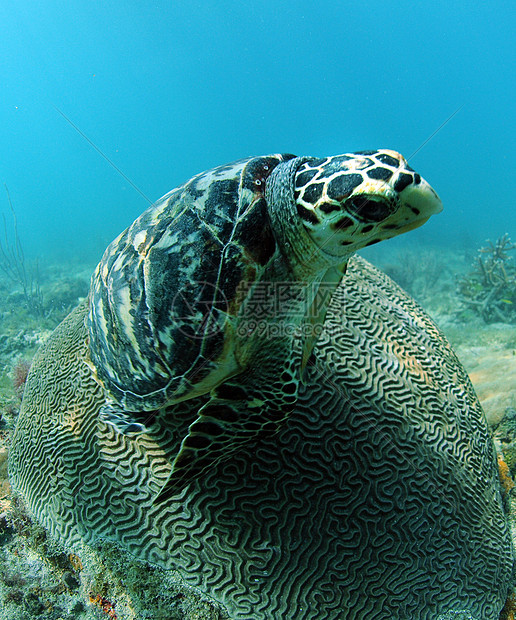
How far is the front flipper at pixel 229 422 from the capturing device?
1.89 meters

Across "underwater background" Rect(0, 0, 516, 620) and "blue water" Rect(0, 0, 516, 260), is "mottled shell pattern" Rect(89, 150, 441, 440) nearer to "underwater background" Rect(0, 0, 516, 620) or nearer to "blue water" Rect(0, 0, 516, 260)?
"underwater background" Rect(0, 0, 516, 620)

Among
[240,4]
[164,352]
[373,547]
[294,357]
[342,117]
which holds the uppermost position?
[240,4]

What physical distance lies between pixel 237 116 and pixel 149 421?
4485 inches

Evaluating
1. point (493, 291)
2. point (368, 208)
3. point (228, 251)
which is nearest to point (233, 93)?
point (493, 291)

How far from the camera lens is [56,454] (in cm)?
Answer: 284

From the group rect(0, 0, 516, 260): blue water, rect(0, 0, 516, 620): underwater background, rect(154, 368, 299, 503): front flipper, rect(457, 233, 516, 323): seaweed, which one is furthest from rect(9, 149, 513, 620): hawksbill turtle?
rect(0, 0, 516, 260): blue water

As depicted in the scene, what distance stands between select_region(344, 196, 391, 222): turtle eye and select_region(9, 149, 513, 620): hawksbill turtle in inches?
0.4

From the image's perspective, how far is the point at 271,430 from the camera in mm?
2037

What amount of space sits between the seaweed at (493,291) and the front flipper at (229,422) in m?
9.07

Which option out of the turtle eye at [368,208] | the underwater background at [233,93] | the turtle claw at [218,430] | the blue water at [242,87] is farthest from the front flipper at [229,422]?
the blue water at [242,87]

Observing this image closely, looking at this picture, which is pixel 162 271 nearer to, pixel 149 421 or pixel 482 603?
pixel 149 421

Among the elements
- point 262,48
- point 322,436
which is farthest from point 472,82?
point 322,436

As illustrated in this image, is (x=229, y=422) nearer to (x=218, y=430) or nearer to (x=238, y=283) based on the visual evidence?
(x=218, y=430)

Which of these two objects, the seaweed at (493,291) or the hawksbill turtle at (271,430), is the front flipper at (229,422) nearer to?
the hawksbill turtle at (271,430)
